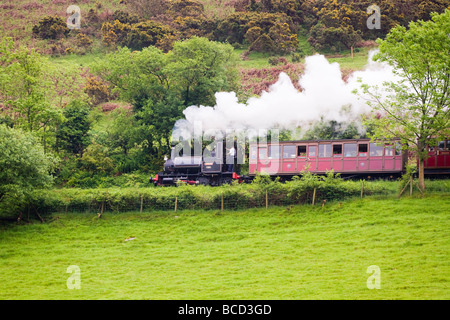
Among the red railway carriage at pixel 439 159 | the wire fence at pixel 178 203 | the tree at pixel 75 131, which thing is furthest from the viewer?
the tree at pixel 75 131

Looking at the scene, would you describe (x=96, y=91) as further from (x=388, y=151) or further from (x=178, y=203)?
(x=388, y=151)

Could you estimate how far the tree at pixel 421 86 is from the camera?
3206 cm

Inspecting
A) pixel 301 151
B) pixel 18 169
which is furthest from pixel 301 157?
pixel 18 169

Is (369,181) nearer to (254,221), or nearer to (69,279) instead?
(254,221)

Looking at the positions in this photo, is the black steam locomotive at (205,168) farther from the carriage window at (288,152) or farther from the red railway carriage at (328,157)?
the carriage window at (288,152)

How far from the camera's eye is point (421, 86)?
32969 millimetres

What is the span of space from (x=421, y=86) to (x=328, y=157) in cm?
775

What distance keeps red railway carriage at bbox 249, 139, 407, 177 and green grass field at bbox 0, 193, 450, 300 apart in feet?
12.1

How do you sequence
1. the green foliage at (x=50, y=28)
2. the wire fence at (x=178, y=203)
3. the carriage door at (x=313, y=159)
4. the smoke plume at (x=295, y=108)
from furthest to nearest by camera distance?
1. the green foliage at (x=50, y=28)
2. the smoke plume at (x=295, y=108)
3. the carriage door at (x=313, y=159)
4. the wire fence at (x=178, y=203)

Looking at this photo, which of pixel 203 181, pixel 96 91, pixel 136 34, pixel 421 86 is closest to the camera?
pixel 421 86

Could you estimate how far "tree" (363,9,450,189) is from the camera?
32062 mm

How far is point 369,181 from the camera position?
118ft

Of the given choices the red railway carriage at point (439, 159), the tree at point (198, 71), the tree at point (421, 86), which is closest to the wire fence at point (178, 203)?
the tree at point (421, 86)

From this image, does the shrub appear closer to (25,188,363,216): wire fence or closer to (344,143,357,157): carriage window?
(25,188,363,216): wire fence
